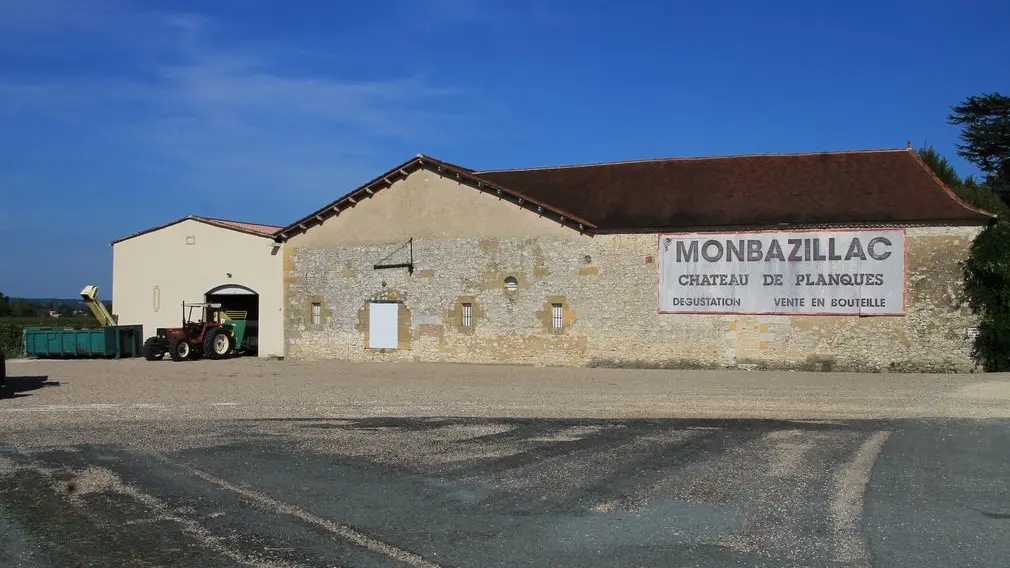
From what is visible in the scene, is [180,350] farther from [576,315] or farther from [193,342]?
[576,315]

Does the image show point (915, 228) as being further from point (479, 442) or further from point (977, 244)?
point (479, 442)

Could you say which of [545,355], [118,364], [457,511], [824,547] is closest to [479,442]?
[457,511]

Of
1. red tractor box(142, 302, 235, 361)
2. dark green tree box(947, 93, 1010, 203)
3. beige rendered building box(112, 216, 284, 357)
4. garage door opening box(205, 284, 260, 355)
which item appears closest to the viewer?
red tractor box(142, 302, 235, 361)

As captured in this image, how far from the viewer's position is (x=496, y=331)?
1000 inches

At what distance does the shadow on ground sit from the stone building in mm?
8773

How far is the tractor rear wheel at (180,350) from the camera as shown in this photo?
27.5 metres

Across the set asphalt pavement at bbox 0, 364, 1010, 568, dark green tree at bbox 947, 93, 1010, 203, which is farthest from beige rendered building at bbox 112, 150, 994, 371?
dark green tree at bbox 947, 93, 1010, 203

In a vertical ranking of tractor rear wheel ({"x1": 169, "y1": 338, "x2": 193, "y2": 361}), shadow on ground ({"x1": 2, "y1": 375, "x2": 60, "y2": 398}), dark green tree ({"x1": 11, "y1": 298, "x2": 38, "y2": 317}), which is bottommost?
shadow on ground ({"x1": 2, "y1": 375, "x2": 60, "y2": 398})

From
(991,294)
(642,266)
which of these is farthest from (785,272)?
(991,294)

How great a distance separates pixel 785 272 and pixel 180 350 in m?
18.7

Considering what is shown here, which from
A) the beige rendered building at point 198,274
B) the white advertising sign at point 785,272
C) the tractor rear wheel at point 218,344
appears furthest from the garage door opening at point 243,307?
the white advertising sign at point 785,272

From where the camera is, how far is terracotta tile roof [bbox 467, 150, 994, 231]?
22330mm

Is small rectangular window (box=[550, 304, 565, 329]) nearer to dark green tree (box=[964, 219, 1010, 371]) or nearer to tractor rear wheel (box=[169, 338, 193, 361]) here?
dark green tree (box=[964, 219, 1010, 371])

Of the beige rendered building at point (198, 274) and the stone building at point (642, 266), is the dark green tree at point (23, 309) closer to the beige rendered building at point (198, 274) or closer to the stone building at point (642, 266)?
the beige rendered building at point (198, 274)
